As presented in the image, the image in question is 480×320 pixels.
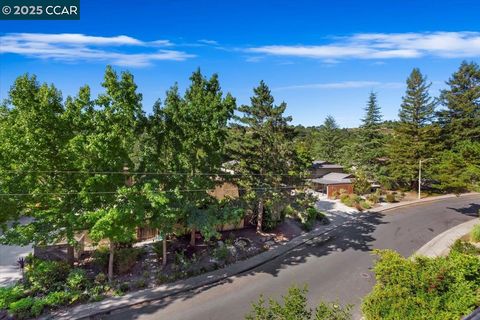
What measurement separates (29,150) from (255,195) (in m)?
14.3

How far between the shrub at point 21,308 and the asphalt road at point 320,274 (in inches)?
133

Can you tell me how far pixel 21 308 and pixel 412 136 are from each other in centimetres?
4634

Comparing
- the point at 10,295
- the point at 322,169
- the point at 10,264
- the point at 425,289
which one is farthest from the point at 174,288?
the point at 322,169

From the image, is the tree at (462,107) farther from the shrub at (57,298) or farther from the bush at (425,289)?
the shrub at (57,298)

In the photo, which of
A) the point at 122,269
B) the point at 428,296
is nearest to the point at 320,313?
the point at 428,296

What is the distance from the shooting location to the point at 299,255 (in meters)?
21.0

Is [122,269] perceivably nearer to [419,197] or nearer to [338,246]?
[338,246]

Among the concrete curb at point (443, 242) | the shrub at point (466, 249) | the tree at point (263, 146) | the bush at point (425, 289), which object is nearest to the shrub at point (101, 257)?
the tree at point (263, 146)

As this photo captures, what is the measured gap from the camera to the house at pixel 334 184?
3978cm

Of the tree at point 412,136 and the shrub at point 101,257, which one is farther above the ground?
the tree at point 412,136

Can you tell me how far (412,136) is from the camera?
42.7m

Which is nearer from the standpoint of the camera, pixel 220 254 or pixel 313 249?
pixel 220 254

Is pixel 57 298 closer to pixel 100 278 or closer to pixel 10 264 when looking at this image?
pixel 100 278

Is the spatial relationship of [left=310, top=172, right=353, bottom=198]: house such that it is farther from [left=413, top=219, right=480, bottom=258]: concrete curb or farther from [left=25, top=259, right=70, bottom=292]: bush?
[left=25, top=259, right=70, bottom=292]: bush
